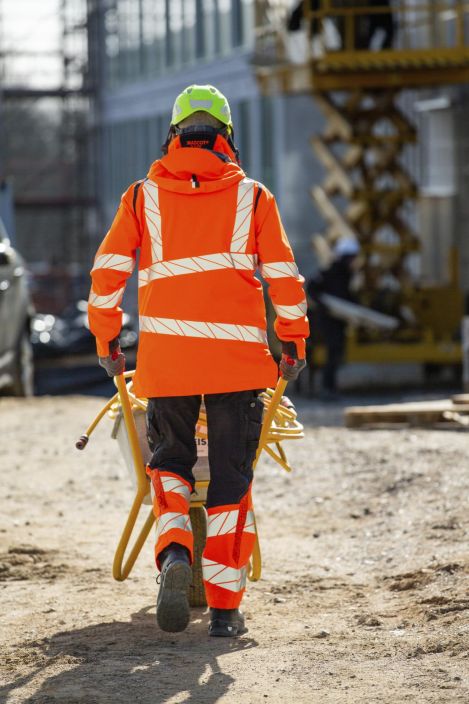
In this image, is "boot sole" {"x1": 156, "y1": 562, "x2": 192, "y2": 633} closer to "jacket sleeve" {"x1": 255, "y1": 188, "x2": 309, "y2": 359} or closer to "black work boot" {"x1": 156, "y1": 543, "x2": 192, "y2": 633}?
"black work boot" {"x1": 156, "y1": 543, "x2": 192, "y2": 633}

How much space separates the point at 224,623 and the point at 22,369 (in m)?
9.63

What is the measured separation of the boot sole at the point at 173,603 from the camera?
5273 millimetres

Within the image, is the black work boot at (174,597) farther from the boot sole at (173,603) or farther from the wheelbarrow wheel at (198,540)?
the wheelbarrow wheel at (198,540)

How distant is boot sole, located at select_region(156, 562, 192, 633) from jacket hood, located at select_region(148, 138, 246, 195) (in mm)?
1400

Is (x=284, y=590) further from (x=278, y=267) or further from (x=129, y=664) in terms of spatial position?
(x=278, y=267)

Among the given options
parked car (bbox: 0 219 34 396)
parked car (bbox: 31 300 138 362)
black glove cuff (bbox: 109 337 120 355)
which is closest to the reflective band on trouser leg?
black glove cuff (bbox: 109 337 120 355)

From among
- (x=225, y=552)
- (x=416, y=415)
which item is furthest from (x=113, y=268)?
(x=416, y=415)

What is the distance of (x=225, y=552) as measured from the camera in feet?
18.5

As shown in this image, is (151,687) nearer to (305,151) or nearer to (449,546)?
(449,546)

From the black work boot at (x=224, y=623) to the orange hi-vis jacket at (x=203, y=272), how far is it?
0.84 meters

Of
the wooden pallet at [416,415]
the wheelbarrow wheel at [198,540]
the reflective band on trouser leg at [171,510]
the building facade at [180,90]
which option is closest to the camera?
the reflective band on trouser leg at [171,510]

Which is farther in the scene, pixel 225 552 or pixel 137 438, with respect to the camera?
pixel 137 438

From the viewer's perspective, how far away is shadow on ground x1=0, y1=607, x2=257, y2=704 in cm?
487

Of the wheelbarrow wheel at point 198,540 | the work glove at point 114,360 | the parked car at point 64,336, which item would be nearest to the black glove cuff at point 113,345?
the work glove at point 114,360
